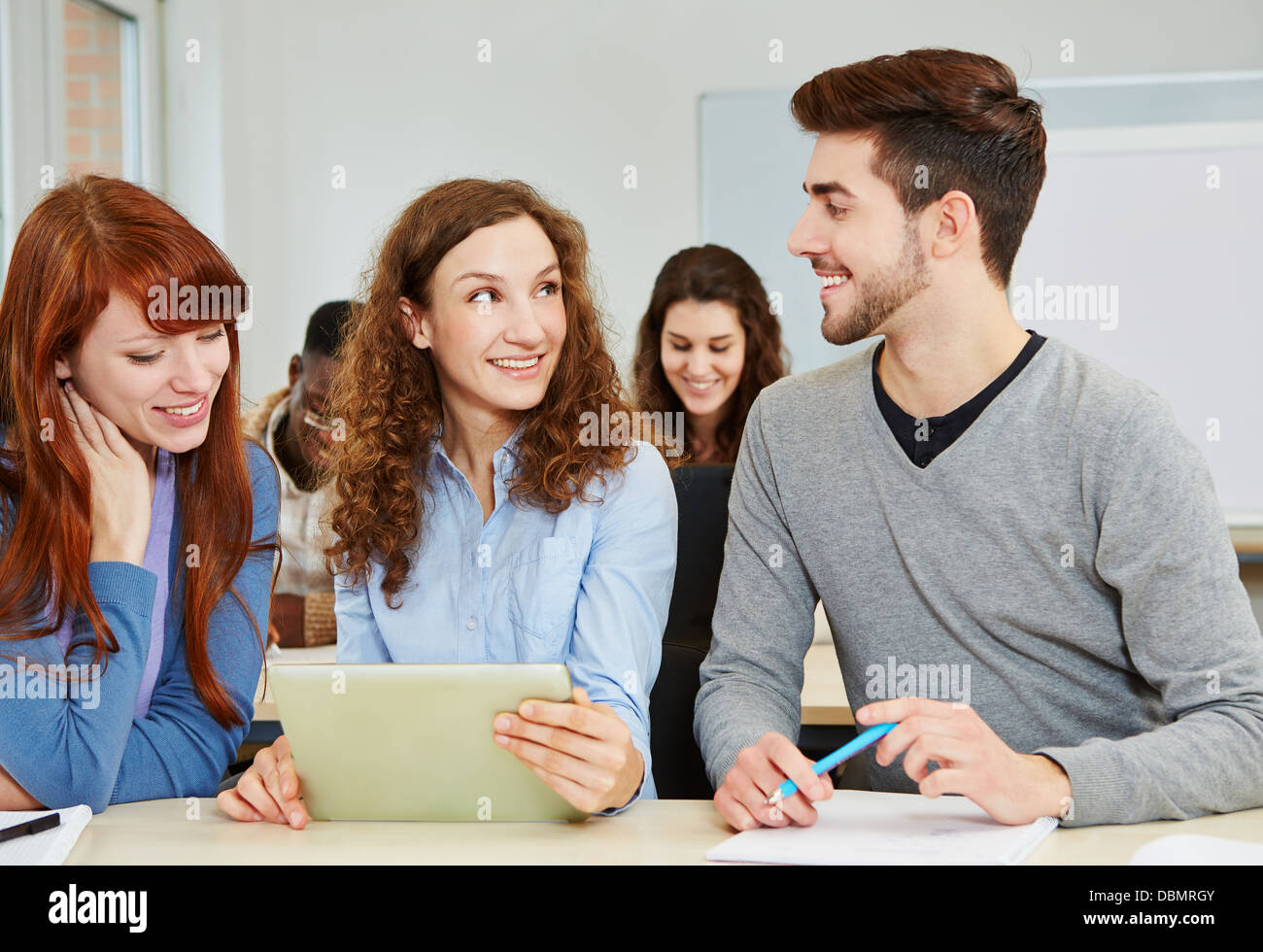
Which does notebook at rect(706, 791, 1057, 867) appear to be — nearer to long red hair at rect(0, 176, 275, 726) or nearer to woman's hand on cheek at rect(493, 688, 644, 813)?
woman's hand on cheek at rect(493, 688, 644, 813)

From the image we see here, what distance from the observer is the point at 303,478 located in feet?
9.52

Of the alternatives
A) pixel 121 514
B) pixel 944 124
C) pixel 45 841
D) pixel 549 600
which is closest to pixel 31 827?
pixel 45 841

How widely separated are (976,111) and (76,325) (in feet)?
3.68

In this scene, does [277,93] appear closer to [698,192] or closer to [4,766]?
[698,192]

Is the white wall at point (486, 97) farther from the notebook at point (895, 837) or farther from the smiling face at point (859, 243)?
the notebook at point (895, 837)

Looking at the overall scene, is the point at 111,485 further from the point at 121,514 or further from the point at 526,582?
the point at 526,582

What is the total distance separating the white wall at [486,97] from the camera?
4.04m

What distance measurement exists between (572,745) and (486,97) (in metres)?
3.64

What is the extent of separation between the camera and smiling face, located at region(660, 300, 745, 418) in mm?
3148

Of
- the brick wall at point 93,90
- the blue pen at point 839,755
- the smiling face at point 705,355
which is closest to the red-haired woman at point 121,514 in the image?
the blue pen at point 839,755

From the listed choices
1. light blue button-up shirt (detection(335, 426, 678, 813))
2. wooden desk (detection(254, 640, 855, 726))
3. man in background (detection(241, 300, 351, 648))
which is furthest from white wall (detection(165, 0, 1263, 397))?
light blue button-up shirt (detection(335, 426, 678, 813))

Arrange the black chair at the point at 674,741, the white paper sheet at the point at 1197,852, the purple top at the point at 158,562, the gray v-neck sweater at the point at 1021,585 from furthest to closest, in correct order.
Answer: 1. the black chair at the point at 674,741
2. the purple top at the point at 158,562
3. the gray v-neck sweater at the point at 1021,585
4. the white paper sheet at the point at 1197,852

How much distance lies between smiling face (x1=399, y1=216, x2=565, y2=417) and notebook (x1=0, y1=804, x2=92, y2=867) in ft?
2.39

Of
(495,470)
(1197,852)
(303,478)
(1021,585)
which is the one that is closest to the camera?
(1197,852)
